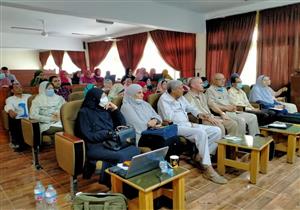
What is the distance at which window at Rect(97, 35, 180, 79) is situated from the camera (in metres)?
7.84

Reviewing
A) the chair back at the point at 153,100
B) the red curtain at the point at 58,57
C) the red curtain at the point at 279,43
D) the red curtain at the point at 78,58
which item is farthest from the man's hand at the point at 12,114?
the red curtain at the point at 58,57

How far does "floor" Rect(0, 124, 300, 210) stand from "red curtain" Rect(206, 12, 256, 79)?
10.6 feet

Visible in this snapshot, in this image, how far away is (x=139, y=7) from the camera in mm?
4711

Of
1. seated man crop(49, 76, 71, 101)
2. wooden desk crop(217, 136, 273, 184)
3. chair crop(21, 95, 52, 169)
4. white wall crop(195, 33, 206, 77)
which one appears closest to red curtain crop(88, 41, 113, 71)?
white wall crop(195, 33, 206, 77)

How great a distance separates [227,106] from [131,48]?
5738mm

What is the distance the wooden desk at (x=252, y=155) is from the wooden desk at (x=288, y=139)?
1.69 ft

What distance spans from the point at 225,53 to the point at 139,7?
2562 millimetres

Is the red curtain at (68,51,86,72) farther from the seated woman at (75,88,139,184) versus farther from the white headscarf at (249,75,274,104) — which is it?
the seated woman at (75,88,139,184)

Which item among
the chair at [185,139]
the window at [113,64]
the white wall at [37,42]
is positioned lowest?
the chair at [185,139]

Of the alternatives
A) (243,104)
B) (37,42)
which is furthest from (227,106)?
(37,42)

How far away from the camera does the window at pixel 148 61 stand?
7.84 metres

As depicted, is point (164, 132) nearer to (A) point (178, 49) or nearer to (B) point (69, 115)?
(B) point (69, 115)

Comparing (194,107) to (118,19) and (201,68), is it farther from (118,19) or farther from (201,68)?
(201,68)

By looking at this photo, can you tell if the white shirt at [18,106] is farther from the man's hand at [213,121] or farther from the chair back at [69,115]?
the man's hand at [213,121]
